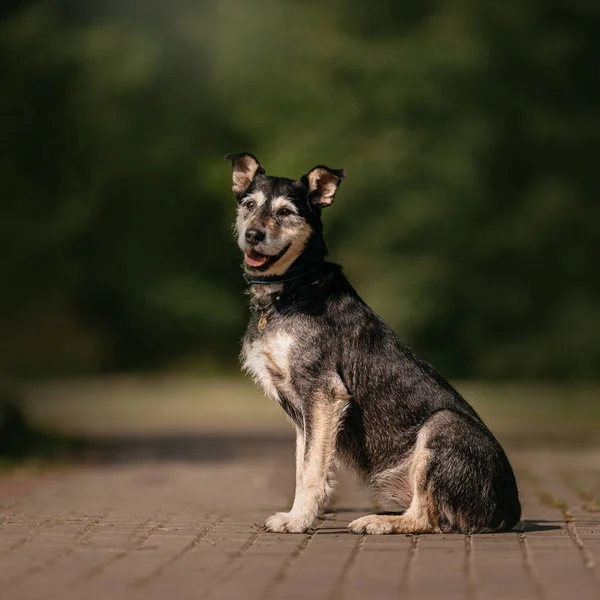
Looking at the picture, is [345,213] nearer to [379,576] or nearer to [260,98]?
[260,98]

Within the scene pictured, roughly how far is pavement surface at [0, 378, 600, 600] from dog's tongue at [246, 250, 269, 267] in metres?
1.74

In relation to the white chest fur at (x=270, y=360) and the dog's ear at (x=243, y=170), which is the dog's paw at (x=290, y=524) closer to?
the white chest fur at (x=270, y=360)

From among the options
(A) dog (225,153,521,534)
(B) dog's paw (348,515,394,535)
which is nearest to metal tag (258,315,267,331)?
(A) dog (225,153,521,534)

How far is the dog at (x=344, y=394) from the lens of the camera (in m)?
8.25

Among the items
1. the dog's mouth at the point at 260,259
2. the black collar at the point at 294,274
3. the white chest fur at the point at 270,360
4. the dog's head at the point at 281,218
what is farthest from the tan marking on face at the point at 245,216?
the white chest fur at the point at 270,360

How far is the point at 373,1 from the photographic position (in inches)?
1249

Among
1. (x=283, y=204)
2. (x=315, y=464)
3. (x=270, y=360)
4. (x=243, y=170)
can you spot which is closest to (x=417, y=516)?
(x=315, y=464)

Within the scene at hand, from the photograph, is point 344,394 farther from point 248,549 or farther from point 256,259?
point 248,549

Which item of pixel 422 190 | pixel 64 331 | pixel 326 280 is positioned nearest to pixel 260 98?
pixel 422 190

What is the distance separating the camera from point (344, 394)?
8.39 meters

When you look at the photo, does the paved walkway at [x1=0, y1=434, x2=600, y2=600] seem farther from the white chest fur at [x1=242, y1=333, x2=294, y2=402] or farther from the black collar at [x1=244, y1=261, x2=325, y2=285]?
the black collar at [x1=244, y1=261, x2=325, y2=285]

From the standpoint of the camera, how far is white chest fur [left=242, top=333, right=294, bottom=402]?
8.51 metres

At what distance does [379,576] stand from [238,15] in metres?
28.4

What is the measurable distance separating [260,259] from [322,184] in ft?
2.18
